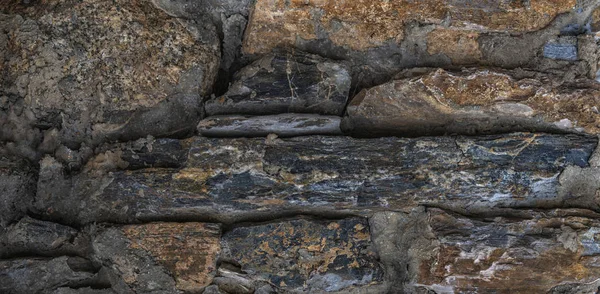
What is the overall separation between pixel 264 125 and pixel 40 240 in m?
0.92

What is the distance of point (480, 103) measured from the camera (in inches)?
79.0

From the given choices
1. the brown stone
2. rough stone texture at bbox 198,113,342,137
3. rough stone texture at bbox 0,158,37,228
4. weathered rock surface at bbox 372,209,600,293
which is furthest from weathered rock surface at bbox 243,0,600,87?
rough stone texture at bbox 0,158,37,228

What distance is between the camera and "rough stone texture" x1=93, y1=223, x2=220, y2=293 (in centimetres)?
197

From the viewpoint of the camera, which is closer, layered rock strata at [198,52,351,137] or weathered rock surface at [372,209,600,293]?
weathered rock surface at [372,209,600,293]

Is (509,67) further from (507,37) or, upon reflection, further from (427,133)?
(427,133)

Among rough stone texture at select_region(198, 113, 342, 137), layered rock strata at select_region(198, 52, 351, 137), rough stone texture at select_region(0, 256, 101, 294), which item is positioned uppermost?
layered rock strata at select_region(198, 52, 351, 137)

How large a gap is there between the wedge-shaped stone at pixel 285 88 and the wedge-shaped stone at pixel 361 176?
0.46 ft

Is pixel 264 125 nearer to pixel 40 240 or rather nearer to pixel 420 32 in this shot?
pixel 420 32

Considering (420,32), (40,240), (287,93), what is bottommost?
(40,240)

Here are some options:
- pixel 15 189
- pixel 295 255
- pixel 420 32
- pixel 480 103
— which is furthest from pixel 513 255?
pixel 15 189

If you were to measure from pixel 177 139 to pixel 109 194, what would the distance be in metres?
0.32

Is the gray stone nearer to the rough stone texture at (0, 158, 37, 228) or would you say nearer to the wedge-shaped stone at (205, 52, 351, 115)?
the wedge-shaped stone at (205, 52, 351, 115)

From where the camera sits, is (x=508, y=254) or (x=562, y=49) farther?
(x=562, y=49)

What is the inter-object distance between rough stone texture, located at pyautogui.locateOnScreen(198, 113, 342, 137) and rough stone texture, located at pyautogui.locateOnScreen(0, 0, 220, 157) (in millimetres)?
141
